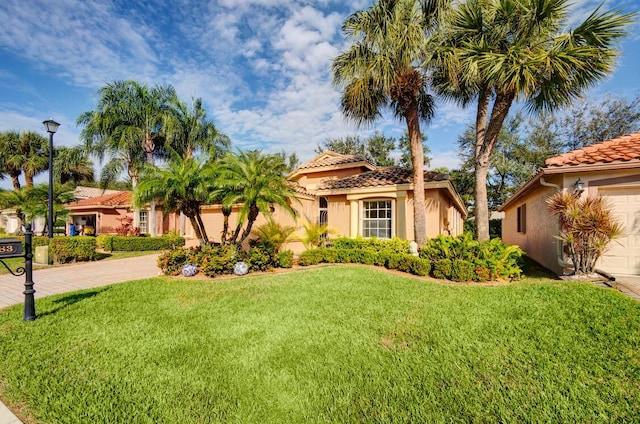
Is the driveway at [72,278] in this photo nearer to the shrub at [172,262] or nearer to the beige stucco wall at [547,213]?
the shrub at [172,262]

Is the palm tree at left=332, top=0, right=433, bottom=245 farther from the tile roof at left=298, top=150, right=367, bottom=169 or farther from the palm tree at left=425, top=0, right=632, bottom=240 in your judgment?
the tile roof at left=298, top=150, right=367, bottom=169

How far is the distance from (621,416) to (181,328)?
18.8 ft

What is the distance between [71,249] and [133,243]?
4734 millimetres

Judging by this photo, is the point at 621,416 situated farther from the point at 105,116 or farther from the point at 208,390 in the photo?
the point at 105,116

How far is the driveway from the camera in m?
7.23

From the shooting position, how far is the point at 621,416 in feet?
8.33

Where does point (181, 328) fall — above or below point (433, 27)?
below

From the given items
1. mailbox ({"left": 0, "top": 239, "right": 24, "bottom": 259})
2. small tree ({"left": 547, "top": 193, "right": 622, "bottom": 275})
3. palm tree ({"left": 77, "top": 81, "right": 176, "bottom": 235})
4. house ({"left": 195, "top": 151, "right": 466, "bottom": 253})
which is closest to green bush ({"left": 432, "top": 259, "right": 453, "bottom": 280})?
small tree ({"left": 547, "top": 193, "right": 622, "bottom": 275})

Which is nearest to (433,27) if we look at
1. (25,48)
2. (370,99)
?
(370,99)

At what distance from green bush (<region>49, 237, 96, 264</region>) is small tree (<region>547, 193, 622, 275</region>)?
737 inches

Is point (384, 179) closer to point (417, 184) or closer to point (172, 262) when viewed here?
point (417, 184)

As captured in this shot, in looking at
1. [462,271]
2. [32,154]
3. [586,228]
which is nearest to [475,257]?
[462,271]

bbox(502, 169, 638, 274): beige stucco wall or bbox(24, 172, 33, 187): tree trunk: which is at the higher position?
bbox(24, 172, 33, 187): tree trunk

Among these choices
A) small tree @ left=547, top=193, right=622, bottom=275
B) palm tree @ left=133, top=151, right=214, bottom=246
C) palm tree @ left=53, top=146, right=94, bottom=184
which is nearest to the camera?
small tree @ left=547, top=193, right=622, bottom=275
